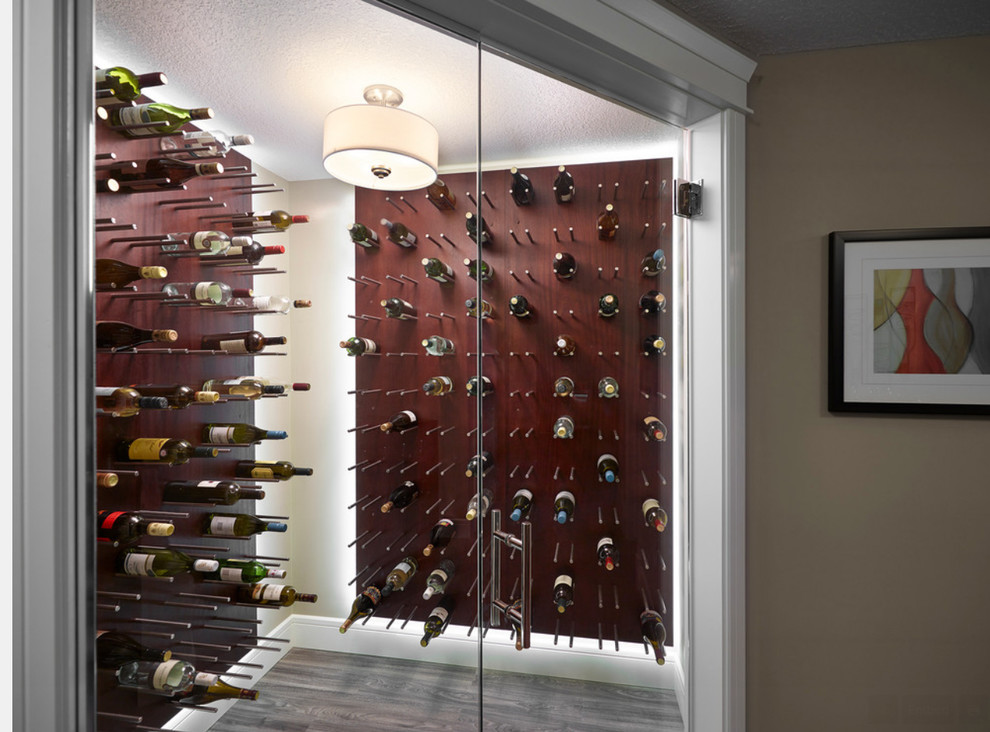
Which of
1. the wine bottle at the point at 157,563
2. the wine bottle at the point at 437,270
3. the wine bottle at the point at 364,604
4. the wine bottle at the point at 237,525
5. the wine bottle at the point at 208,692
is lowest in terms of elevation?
the wine bottle at the point at 208,692

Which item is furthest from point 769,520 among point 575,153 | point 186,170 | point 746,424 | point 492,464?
point 186,170

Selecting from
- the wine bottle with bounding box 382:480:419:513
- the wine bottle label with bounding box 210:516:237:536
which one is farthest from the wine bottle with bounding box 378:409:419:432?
the wine bottle label with bounding box 210:516:237:536

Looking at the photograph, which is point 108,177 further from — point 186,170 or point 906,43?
point 906,43

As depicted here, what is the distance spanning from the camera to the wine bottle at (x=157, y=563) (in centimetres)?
96

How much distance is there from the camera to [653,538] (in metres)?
1.59

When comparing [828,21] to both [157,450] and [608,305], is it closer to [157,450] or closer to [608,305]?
[608,305]

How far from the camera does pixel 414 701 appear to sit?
1.24m

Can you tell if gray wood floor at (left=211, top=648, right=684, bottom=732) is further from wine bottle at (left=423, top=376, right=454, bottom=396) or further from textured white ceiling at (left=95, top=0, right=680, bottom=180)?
textured white ceiling at (left=95, top=0, right=680, bottom=180)

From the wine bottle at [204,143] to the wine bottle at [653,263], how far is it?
1.06 metres

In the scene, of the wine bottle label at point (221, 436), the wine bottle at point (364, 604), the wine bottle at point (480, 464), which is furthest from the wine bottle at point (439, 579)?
the wine bottle label at point (221, 436)

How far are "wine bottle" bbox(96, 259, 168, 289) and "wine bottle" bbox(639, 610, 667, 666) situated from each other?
1.49m

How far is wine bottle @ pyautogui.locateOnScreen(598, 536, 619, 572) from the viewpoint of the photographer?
1.50 metres

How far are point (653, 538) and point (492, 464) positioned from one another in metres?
0.61

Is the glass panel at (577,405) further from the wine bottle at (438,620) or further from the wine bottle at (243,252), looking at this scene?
the wine bottle at (243,252)
